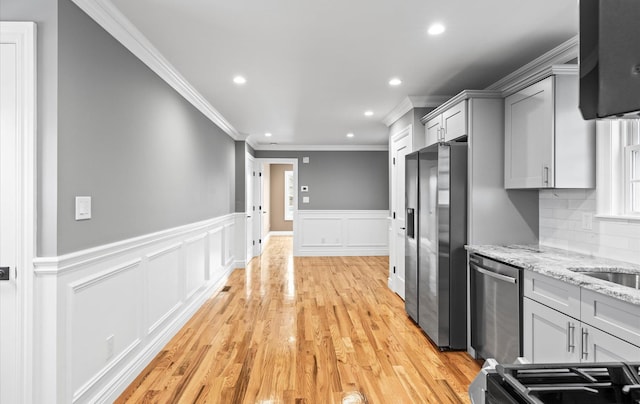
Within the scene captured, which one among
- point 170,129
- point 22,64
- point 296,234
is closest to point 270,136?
point 296,234

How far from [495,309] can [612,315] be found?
36.8 inches

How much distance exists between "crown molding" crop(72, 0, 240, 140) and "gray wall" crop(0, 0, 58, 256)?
0.22 meters

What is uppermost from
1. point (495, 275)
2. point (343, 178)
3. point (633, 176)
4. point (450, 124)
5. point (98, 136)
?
point (450, 124)

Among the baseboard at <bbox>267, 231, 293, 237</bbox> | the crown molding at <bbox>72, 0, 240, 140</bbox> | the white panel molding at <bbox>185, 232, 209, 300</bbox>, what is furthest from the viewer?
the baseboard at <bbox>267, 231, 293, 237</bbox>

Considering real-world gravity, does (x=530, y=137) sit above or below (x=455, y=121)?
→ below

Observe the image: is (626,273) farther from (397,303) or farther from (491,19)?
(397,303)

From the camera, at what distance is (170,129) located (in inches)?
124

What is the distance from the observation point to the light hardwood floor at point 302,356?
2248 millimetres

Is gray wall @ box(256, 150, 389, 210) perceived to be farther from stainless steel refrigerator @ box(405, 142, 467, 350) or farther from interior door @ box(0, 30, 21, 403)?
interior door @ box(0, 30, 21, 403)

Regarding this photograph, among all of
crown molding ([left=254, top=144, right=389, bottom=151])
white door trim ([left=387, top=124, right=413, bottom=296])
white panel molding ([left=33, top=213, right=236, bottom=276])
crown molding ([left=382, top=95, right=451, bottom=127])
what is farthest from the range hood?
crown molding ([left=254, top=144, right=389, bottom=151])

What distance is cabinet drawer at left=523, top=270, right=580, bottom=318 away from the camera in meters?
1.78

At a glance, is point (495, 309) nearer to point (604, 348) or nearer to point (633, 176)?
point (604, 348)

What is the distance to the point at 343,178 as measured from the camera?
7.55 meters

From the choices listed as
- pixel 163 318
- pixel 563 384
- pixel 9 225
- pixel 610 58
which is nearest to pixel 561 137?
pixel 610 58
